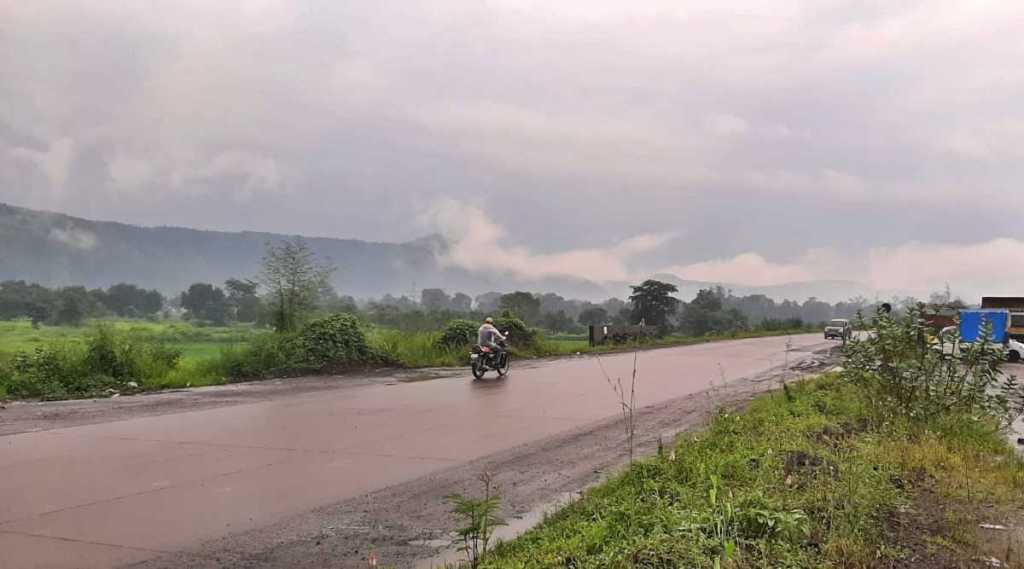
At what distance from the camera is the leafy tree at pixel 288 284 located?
81.8 ft

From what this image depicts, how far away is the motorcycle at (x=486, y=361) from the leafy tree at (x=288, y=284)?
6.38 metres

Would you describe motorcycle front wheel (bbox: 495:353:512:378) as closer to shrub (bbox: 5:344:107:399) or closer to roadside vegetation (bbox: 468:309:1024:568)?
shrub (bbox: 5:344:107:399)

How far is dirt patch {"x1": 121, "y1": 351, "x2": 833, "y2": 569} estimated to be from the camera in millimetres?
5883

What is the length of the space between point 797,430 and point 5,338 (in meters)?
19.5

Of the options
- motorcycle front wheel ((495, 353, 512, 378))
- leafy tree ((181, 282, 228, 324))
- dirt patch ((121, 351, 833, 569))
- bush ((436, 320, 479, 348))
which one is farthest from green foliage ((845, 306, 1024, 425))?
leafy tree ((181, 282, 228, 324))

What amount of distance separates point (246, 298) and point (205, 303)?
13890 mm

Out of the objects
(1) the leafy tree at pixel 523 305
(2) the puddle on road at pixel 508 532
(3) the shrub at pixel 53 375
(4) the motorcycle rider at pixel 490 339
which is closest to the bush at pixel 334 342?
(4) the motorcycle rider at pixel 490 339

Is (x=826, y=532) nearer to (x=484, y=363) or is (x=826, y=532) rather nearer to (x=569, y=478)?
(x=569, y=478)

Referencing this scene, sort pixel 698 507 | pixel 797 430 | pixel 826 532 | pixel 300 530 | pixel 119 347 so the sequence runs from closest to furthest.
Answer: pixel 826 532 < pixel 698 507 < pixel 300 530 < pixel 797 430 < pixel 119 347

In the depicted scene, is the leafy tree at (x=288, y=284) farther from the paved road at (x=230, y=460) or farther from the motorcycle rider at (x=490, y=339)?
the paved road at (x=230, y=460)

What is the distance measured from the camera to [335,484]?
8312 mm

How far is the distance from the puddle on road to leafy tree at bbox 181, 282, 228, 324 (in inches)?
969

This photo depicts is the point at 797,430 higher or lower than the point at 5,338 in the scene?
lower

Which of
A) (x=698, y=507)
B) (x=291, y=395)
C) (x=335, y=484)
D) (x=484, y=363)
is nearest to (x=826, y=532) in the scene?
(x=698, y=507)
